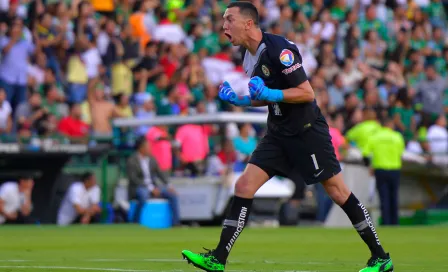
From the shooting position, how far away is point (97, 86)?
2056cm

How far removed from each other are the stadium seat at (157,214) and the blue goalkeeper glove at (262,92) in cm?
1105

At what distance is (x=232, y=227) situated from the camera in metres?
8.34

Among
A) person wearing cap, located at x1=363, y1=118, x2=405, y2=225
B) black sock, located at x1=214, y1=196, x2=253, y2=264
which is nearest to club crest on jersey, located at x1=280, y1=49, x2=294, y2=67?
black sock, located at x1=214, y1=196, x2=253, y2=264

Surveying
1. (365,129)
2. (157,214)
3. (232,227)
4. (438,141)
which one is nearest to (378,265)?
(232,227)

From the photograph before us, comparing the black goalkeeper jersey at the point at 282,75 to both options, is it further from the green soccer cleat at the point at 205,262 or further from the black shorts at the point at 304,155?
the green soccer cleat at the point at 205,262

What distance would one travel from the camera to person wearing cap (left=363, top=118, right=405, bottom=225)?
2017 centimetres

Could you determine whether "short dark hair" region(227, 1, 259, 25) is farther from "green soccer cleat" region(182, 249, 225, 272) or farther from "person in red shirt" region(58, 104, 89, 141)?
"person in red shirt" region(58, 104, 89, 141)

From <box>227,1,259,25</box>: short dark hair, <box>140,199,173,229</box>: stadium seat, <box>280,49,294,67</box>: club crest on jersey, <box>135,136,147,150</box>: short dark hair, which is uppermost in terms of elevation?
<box>227,1,259,25</box>: short dark hair

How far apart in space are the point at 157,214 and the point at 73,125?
90.0 inches

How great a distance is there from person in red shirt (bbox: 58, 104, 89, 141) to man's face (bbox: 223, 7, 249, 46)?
11162 millimetres

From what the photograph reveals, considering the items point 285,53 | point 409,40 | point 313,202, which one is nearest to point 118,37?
point 313,202

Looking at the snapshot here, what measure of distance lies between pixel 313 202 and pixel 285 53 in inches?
495

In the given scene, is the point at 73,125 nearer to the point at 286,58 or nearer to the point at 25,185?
the point at 25,185

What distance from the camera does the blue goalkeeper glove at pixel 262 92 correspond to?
26.5ft
